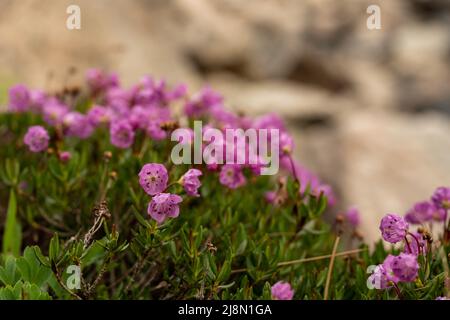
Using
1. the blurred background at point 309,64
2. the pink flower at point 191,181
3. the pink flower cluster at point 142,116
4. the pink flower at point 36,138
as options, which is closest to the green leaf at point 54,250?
the pink flower at point 191,181

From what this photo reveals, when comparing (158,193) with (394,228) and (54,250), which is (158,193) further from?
(394,228)

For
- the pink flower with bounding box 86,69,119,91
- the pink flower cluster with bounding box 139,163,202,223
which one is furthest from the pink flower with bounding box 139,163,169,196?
the pink flower with bounding box 86,69,119,91

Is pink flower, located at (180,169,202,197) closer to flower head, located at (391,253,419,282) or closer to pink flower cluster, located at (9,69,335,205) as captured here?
pink flower cluster, located at (9,69,335,205)

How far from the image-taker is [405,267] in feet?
6.93

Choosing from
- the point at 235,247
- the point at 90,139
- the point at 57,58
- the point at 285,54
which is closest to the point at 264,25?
the point at 285,54

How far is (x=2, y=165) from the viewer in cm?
363

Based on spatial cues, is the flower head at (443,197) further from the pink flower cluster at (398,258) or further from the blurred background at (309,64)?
the blurred background at (309,64)

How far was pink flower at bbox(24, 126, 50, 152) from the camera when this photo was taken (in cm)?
323

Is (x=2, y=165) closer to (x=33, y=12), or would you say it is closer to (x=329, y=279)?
(x=329, y=279)

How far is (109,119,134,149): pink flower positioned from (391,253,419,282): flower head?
1.55m

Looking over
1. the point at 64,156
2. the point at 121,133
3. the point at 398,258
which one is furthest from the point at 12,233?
the point at 398,258

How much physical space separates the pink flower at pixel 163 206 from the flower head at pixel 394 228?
2.15 ft

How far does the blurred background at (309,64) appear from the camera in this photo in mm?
7523

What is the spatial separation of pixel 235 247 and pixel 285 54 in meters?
11.6
